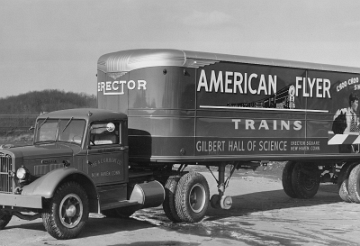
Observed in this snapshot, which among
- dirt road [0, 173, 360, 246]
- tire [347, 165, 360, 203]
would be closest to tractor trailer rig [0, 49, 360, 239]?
dirt road [0, 173, 360, 246]

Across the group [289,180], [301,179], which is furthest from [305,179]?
[289,180]

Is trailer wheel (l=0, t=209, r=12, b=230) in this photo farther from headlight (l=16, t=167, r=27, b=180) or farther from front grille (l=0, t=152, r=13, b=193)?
headlight (l=16, t=167, r=27, b=180)

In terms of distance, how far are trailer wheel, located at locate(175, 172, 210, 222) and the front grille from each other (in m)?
3.46

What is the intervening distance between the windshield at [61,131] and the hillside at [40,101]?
3303cm

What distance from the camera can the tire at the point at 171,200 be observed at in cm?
1218

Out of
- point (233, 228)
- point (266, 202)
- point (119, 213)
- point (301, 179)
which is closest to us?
point (233, 228)

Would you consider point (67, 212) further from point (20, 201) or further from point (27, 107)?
point (27, 107)

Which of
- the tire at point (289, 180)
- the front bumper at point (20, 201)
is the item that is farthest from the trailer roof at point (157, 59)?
the tire at point (289, 180)

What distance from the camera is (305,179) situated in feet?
55.9

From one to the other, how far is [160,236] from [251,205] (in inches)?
202

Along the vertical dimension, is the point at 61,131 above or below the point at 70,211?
above

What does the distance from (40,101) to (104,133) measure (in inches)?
1451

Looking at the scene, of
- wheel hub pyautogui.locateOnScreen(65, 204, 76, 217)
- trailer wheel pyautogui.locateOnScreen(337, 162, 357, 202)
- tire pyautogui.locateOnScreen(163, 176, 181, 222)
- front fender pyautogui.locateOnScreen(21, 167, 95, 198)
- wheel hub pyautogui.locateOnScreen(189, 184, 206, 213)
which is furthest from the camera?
trailer wheel pyautogui.locateOnScreen(337, 162, 357, 202)

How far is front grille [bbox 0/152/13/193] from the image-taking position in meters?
→ 10.1
